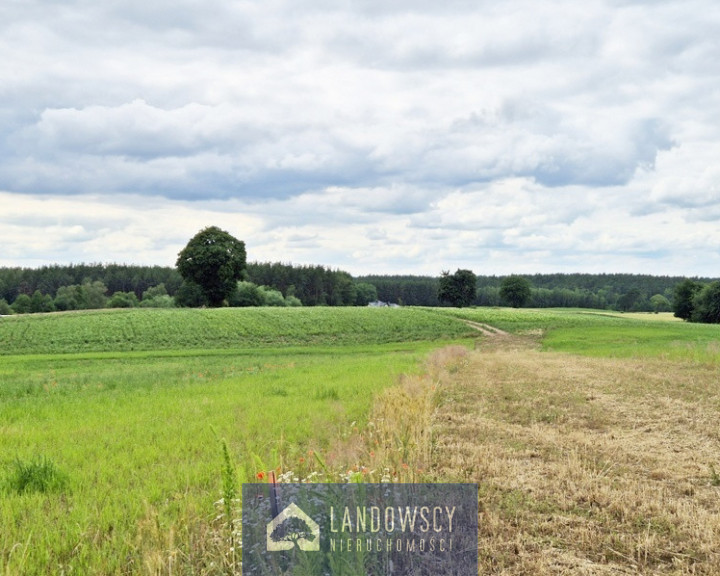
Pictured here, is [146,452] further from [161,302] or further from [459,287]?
[459,287]

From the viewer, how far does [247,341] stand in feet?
161

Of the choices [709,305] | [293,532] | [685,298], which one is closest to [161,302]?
[709,305]

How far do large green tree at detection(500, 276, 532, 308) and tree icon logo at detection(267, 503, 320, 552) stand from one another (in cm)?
12529

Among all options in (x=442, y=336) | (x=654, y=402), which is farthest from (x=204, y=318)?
(x=654, y=402)

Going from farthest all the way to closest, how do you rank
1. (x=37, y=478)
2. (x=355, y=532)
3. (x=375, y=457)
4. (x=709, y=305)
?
(x=709, y=305), (x=375, y=457), (x=37, y=478), (x=355, y=532)

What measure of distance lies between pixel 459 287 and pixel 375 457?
107013 mm

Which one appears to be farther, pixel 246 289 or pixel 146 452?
pixel 246 289

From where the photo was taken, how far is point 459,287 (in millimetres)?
111812

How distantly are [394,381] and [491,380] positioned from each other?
3.92 meters

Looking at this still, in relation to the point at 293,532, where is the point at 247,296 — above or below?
above

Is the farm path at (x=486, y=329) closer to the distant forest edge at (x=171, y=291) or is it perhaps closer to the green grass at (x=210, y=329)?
the green grass at (x=210, y=329)

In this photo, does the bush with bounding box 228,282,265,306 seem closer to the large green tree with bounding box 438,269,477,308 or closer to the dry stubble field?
the large green tree with bounding box 438,269,477,308

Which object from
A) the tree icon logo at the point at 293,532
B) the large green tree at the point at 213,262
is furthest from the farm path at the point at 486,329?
the tree icon logo at the point at 293,532

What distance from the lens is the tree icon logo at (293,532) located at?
4680mm
